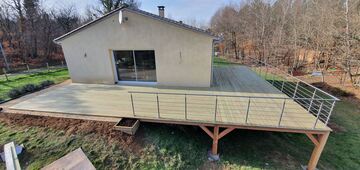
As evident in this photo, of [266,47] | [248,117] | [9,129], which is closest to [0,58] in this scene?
[9,129]

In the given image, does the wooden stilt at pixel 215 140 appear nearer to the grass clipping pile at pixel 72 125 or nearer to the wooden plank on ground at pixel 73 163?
the grass clipping pile at pixel 72 125

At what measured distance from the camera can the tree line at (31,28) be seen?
1767 cm

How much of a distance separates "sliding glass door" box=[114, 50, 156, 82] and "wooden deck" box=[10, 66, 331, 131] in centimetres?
71

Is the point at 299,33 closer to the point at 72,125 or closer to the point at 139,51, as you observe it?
the point at 139,51

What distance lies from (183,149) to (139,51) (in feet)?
15.5

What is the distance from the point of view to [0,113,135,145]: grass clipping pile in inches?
189

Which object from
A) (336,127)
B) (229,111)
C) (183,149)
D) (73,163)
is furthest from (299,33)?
(73,163)

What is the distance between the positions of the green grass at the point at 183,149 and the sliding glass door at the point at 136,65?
3071 millimetres

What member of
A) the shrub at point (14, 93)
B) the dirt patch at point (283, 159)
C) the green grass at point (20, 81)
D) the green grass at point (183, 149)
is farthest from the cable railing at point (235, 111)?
the green grass at point (20, 81)

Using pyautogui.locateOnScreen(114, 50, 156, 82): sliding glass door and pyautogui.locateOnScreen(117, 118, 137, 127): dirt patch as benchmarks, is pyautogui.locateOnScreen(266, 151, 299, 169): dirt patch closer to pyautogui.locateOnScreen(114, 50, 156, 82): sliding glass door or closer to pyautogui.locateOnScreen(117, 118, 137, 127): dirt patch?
pyautogui.locateOnScreen(117, 118, 137, 127): dirt patch

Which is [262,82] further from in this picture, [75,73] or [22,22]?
[22,22]

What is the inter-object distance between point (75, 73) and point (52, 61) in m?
16.9

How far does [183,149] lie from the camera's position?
496cm

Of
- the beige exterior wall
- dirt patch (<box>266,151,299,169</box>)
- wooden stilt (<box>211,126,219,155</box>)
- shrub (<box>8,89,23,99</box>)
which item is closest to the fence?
shrub (<box>8,89,23,99</box>)
